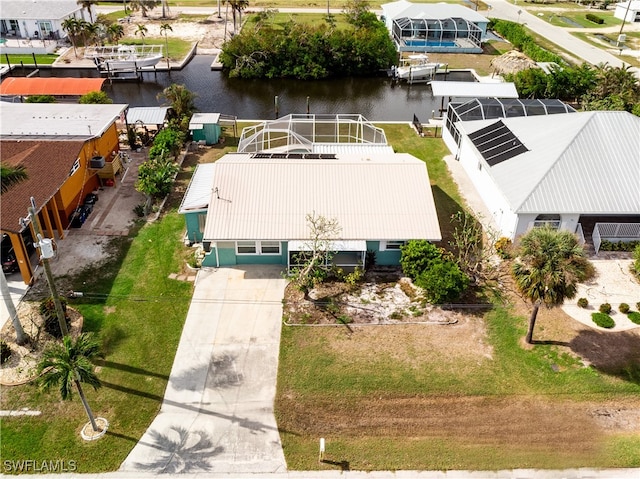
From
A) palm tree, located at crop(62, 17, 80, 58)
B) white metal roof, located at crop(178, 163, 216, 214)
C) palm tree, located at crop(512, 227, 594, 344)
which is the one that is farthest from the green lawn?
palm tree, located at crop(62, 17, 80, 58)

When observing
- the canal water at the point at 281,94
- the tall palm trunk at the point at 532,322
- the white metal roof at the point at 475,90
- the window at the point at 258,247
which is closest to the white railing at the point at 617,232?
the tall palm trunk at the point at 532,322

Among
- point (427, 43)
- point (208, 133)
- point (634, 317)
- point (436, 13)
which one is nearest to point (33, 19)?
point (208, 133)

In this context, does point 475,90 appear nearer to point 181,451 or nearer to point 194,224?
point 194,224

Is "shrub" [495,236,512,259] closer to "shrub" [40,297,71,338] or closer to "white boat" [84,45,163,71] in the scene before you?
"shrub" [40,297,71,338]

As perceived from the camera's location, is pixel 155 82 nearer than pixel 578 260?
No

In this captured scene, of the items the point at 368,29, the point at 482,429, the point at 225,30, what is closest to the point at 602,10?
the point at 368,29

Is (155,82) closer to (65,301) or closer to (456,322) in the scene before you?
(65,301)

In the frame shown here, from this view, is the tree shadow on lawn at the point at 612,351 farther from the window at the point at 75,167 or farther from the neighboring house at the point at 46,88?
the neighboring house at the point at 46,88
